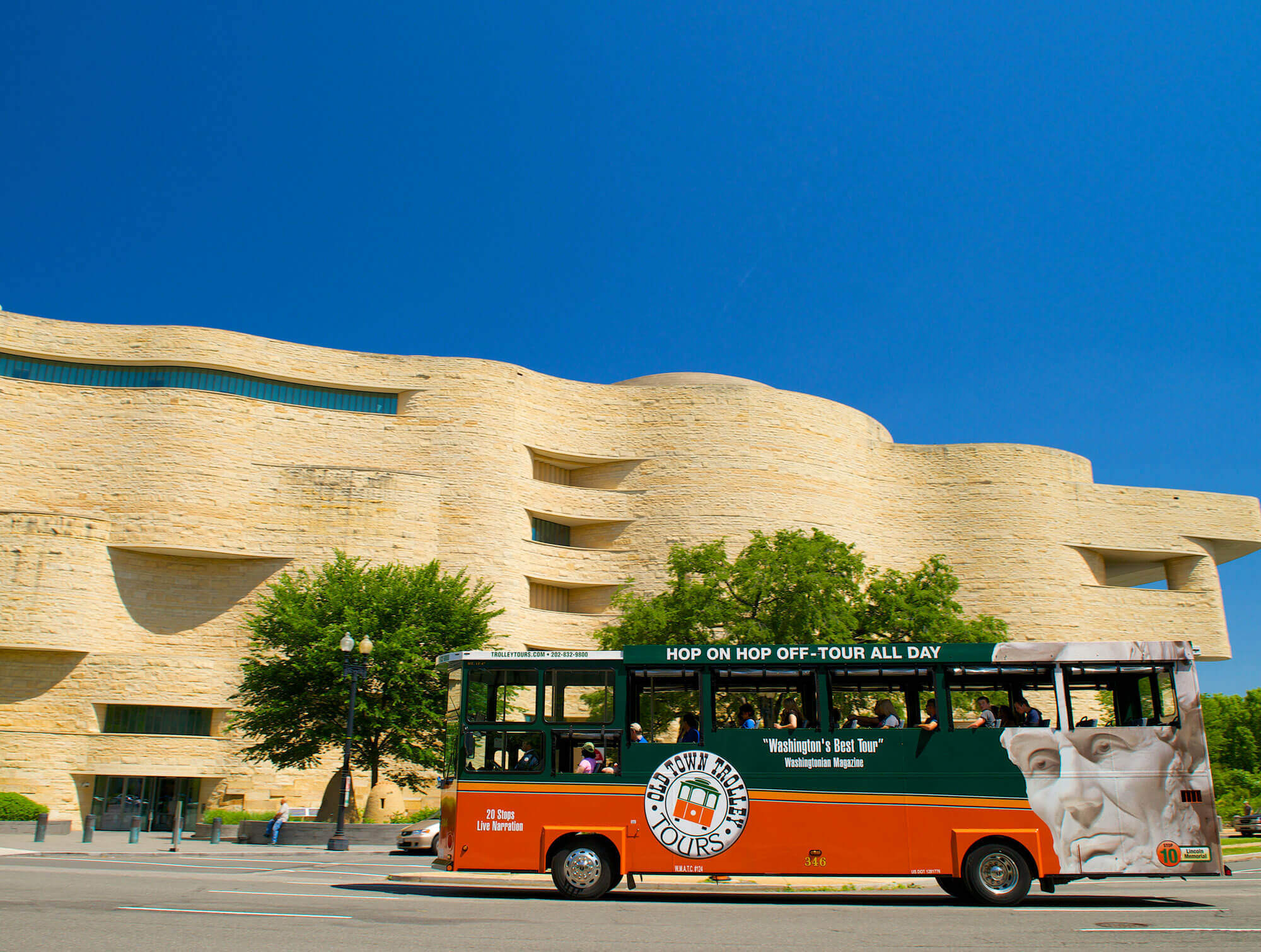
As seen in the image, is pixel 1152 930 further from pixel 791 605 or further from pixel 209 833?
pixel 209 833

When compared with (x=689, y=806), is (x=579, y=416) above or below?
above

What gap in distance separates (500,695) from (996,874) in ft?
23.5

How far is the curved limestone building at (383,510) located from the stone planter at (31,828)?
6551 millimetres

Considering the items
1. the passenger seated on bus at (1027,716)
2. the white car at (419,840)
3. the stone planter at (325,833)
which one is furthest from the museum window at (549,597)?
the passenger seated on bus at (1027,716)

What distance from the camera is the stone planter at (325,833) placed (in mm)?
27922

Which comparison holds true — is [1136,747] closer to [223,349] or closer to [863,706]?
[863,706]

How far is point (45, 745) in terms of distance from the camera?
38.3 meters

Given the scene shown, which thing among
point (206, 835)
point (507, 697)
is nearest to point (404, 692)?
point (206, 835)

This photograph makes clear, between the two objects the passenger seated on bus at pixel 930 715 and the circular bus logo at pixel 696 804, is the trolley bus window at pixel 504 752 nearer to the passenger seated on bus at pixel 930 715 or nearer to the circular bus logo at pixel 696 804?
the circular bus logo at pixel 696 804

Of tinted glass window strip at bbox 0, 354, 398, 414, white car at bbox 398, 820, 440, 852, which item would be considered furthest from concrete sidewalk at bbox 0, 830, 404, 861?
tinted glass window strip at bbox 0, 354, 398, 414

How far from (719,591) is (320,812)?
53.0 feet

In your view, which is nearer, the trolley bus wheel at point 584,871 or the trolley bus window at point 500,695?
the trolley bus wheel at point 584,871

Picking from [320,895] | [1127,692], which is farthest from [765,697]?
[320,895]

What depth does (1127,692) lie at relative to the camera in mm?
12906
